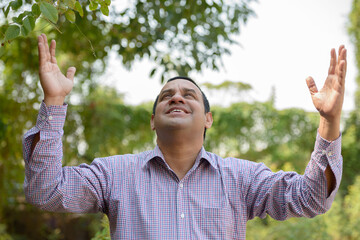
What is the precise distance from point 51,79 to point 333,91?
3.10 ft

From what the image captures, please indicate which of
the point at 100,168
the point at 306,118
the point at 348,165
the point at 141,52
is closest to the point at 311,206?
the point at 100,168

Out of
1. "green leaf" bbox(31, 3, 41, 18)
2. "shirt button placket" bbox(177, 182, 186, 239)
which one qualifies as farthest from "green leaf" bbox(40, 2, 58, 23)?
"shirt button placket" bbox(177, 182, 186, 239)

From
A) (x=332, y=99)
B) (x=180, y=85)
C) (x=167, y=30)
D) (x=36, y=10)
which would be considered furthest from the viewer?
(x=167, y=30)

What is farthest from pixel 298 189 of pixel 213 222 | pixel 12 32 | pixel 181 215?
pixel 12 32

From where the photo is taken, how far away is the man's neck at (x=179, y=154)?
5.35ft

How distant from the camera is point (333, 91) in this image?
1340 mm

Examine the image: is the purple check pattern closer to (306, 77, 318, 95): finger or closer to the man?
the man

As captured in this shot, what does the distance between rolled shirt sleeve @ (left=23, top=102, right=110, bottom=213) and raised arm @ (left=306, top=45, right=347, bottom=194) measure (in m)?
0.85

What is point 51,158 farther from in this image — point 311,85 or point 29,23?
point 311,85

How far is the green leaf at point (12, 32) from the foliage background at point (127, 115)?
0.03 metres

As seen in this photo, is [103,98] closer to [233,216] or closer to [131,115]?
[131,115]

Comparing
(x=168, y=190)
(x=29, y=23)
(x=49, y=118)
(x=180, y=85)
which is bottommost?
(x=168, y=190)

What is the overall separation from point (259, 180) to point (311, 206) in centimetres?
22

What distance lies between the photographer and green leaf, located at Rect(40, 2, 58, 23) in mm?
1366
